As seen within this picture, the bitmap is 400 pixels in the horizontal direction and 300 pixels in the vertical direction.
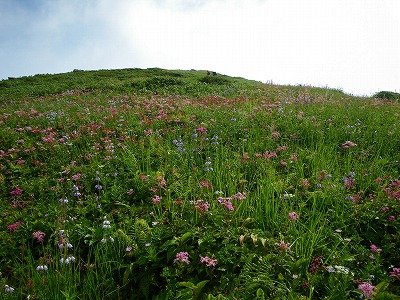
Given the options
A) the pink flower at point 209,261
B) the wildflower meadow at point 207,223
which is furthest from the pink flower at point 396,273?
the pink flower at point 209,261

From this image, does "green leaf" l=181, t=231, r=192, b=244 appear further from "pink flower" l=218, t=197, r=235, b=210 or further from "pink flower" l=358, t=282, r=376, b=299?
"pink flower" l=358, t=282, r=376, b=299

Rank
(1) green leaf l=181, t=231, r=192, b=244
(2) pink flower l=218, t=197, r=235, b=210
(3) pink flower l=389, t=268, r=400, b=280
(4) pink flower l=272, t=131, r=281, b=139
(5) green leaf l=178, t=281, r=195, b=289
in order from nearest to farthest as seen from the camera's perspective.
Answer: (5) green leaf l=178, t=281, r=195, b=289, (3) pink flower l=389, t=268, r=400, b=280, (1) green leaf l=181, t=231, r=192, b=244, (2) pink flower l=218, t=197, r=235, b=210, (4) pink flower l=272, t=131, r=281, b=139

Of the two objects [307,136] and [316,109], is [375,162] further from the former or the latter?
[316,109]

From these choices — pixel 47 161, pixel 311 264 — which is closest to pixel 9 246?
pixel 47 161

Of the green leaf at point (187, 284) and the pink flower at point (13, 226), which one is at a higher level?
the green leaf at point (187, 284)

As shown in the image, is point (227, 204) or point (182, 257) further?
point (227, 204)

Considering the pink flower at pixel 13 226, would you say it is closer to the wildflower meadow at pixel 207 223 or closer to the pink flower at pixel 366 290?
the wildflower meadow at pixel 207 223

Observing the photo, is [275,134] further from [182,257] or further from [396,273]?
[182,257]

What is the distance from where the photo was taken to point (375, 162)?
5.30 meters

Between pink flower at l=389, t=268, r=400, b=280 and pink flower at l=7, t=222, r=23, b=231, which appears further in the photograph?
pink flower at l=7, t=222, r=23, b=231

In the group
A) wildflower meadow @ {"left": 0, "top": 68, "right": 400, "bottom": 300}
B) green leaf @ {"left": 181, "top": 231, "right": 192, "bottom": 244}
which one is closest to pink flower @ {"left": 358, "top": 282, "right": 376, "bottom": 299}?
wildflower meadow @ {"left": 0, "top": 68, "right": 400, "bottom": 300}

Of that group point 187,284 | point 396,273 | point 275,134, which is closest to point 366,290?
point 396,273

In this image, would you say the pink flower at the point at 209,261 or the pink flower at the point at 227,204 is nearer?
the pink flower at the point at 209,261

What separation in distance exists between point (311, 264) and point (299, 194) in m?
1.60
